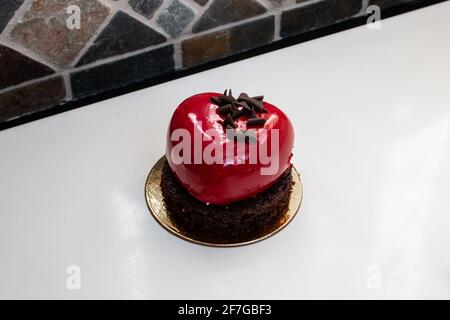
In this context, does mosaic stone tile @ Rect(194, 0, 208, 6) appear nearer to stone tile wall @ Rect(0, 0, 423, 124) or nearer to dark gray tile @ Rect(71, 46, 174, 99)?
stone tile wall @ Rect(0, 0, 423, 124)

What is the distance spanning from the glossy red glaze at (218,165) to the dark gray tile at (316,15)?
0.55 m

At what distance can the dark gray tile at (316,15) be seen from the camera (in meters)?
1.51

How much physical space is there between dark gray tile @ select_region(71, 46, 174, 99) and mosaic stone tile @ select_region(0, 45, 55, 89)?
0.26 feet

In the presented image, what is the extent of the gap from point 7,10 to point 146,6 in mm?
294

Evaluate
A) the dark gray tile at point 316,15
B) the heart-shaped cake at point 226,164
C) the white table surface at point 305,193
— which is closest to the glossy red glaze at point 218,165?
the heart-shaped cake at point 226,164

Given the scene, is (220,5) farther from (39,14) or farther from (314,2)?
(39,14)

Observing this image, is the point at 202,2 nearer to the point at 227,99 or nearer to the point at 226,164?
the point at 227,99

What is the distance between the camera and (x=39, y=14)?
1207 mm

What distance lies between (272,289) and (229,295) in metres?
0.07

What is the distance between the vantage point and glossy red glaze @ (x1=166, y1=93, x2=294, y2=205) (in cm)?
96

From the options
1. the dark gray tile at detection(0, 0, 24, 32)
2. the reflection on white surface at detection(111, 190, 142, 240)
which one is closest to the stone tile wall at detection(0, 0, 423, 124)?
the dark gray tile at detection(0, 0, 24, 32)

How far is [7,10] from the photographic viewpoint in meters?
1.16

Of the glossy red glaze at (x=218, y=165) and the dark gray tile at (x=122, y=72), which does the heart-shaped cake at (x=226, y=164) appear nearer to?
the glossy red glaze at (x=218, y=165)

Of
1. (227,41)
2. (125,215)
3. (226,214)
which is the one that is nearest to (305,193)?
(226,214)
